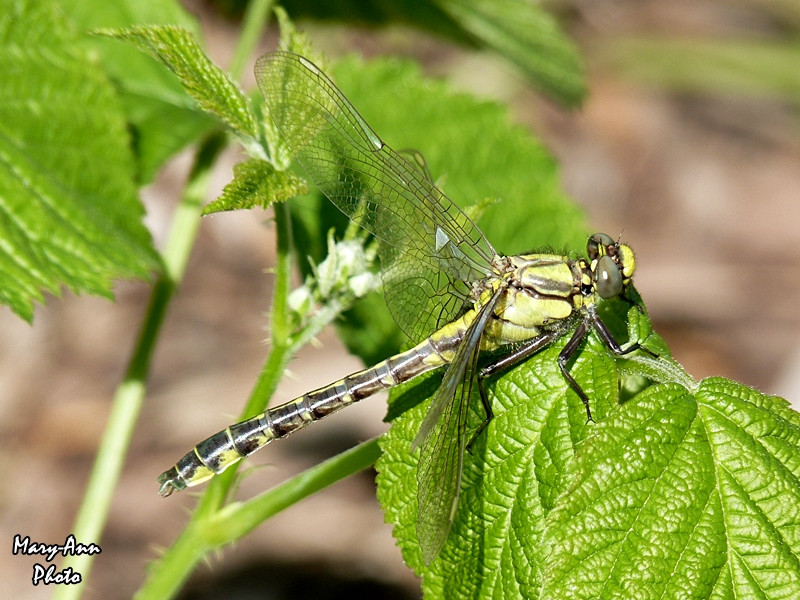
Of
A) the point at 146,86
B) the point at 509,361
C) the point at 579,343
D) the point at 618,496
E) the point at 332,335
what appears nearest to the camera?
the point at 618,496

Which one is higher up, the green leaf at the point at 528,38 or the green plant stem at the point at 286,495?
the green leaf at the point at 528,38

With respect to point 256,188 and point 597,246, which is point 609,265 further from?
point 256,188

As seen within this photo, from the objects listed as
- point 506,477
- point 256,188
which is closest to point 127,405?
point 256,188

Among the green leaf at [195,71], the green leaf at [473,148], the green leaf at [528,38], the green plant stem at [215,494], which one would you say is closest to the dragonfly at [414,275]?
the green plant stem at [215,494]

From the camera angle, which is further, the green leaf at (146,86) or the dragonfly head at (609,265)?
the green leaf at (146,86)

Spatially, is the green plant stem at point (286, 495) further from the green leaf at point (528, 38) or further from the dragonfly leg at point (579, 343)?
the green leaf at point (528, 38)

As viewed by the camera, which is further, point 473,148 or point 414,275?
point 473,148

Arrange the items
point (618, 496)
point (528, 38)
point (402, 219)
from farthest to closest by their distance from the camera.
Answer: point (528, 38) < point (402, 219) < point (618, 496)
